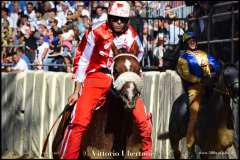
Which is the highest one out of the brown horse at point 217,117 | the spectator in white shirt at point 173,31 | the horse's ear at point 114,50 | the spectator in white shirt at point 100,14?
the spectator in white shirt at point 100,14

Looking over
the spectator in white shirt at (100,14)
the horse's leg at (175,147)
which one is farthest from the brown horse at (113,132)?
the spectator in white shirt at (100,14)

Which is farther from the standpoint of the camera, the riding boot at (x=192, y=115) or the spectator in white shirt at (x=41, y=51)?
the spectator in white shirt at (x=41, y=51)

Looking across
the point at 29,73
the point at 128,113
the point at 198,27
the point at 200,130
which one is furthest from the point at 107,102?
the point at 29,73

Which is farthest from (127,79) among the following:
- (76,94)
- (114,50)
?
(76,94)

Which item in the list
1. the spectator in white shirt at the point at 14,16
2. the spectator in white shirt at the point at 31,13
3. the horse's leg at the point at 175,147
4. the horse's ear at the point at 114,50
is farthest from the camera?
the spectator in white shirt at the point at 14,16

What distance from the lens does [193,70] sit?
33.0ft

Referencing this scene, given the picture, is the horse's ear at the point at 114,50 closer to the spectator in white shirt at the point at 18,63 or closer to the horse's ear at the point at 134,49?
the horse's ear at the point at 134,49

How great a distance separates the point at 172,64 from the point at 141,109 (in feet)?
23.3

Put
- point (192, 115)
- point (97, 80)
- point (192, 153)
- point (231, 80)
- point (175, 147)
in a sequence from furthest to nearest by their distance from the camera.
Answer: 1. point (175, 147)
2. point (192, 153)
3. point (192, 115)
4. point (231, 80)
5. point (97, 80)

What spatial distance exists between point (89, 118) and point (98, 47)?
33.7 inches

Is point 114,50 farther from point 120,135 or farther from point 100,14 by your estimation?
point 100,14

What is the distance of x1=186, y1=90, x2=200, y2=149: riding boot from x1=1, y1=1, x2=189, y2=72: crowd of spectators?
9.13ft

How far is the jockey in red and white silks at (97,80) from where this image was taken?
23.5ft

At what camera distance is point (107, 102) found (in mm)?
7211
